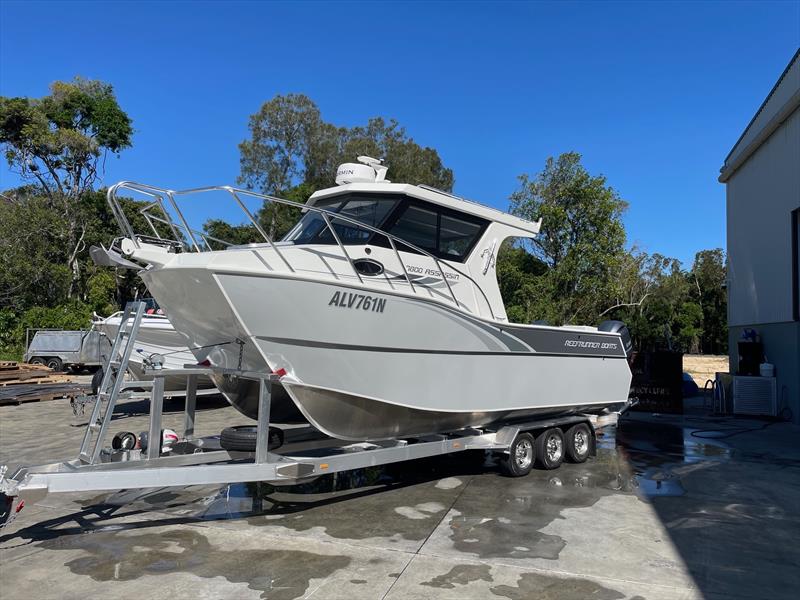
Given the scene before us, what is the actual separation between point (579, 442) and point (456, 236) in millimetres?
3485

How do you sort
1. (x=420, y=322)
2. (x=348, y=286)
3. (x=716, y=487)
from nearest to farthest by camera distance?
(x=348, y=286)
(x=420, y=322)
(x=716, y=487)

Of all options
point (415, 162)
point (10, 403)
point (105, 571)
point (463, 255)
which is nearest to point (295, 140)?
point (415, 162)

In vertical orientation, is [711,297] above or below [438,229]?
above

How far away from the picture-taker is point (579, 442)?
322 inches

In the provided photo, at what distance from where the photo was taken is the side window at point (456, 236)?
269 inches

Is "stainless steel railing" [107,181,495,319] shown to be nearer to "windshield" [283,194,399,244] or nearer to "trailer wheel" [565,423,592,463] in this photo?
"windshield" [283,194,399,244]

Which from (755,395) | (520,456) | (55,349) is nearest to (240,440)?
(520,456)

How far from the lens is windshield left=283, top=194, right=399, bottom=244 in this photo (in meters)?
6.10

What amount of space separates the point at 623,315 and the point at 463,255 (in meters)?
31.7

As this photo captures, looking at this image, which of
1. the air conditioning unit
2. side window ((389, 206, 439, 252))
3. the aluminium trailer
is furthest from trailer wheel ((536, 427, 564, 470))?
the air conditioning unit

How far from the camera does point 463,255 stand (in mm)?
7023

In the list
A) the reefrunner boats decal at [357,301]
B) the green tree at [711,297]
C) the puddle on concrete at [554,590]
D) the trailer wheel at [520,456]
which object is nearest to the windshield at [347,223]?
the reefrunner boats decal at [357,301]

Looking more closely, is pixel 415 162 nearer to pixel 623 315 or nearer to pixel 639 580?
pixel 623 315

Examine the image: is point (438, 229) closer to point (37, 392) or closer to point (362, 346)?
point (362, 346)
